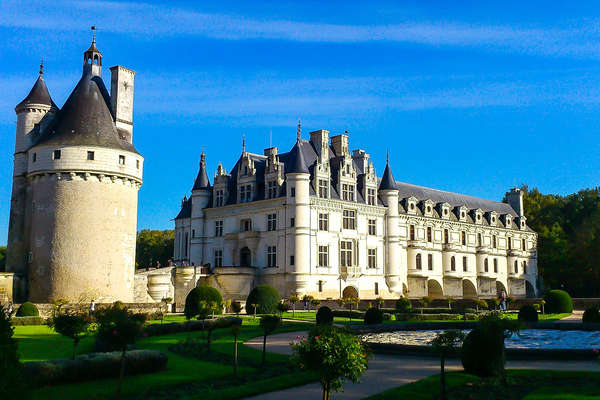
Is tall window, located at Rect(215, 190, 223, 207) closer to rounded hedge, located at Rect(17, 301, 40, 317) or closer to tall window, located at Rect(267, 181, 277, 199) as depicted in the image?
tall window, located at Rect(267, 181, 277, 199)

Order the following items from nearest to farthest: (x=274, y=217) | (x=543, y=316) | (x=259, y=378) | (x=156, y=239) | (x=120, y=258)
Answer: (x=259, y=378) → (x=543, y=316) → (x=120, y=258) → (x=274, y=217) → (x=156, y=239)

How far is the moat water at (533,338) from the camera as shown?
19891 millimetres

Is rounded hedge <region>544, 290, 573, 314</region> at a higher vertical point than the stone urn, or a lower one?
lower

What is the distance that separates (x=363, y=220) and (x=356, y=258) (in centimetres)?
345

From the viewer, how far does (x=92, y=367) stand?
45.7 feet

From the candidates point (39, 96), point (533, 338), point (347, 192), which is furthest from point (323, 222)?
point (533, 338)

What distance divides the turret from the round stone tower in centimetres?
2321

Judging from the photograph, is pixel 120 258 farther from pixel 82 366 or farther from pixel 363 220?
pixel 82 366

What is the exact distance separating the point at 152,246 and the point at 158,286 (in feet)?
121

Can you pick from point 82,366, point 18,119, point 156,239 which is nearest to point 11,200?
point 18,119

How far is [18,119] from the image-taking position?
1593 inches

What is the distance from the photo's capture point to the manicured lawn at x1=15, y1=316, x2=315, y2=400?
12.4m

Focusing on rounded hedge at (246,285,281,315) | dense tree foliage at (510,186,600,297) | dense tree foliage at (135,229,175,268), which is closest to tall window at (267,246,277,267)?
rounded hedge at (246,285,281,315)

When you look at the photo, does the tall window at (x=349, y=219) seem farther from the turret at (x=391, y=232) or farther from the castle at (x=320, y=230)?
the turret at (x=391, y=232)
